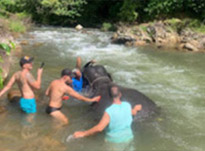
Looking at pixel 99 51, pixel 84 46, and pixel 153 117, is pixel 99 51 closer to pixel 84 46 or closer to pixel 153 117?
pixel 84 46

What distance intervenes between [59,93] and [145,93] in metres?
3.04

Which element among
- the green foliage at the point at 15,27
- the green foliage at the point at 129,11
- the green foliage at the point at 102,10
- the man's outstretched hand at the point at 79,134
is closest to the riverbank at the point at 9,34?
the green foliage at the point at 15,27

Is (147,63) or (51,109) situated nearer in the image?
(51,109)

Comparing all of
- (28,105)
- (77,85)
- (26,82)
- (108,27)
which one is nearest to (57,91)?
(26,82)

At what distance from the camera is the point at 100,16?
81.6 feet

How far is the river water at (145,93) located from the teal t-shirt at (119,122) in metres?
0.15

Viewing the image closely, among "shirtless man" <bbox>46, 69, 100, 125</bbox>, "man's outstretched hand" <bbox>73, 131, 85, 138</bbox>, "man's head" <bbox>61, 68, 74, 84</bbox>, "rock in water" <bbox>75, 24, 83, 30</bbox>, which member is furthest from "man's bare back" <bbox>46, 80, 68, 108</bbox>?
"rock in water" <bbox>75, 24, 83, 30</bbox>

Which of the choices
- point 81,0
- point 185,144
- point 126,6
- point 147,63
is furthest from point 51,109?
point 81,0

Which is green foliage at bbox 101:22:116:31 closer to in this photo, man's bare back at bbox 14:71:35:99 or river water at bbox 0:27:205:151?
river water at bbox 0:27:205:151

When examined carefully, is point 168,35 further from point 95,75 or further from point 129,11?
point 95,75

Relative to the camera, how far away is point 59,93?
5797mm

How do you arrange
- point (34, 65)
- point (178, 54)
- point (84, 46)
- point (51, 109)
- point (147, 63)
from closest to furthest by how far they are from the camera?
point (51, 109) < point (34, 65) < point (147, 63) < point (178, 54) < point (84, 46)

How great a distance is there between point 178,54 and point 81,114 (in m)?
8.29

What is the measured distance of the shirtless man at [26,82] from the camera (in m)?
5.70
